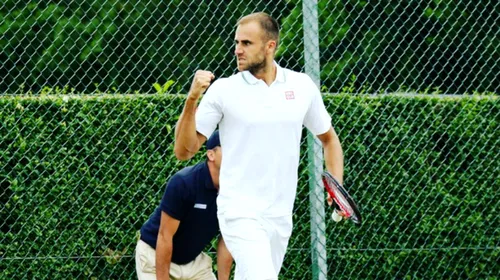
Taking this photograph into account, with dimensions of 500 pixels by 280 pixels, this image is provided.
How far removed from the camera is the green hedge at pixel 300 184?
6156mm

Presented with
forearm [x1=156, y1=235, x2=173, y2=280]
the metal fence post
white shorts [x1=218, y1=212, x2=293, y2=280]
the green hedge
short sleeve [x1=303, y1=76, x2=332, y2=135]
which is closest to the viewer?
white shorts [x1=218, y1=212, x2=293, y2=280]

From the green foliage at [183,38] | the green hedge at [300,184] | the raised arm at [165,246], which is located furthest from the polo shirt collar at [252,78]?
the green foliage at [183,38]

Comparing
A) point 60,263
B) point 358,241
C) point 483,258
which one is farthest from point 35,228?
point 483,258

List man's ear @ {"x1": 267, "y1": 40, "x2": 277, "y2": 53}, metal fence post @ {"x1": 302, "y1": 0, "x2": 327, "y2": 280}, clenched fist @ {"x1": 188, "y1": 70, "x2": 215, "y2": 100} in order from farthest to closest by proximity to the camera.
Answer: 1. metal fence post @ {"x1": 302, "y1": 0, "x2": 327, "y2": 280}
2. man's ear @ {"x1": 267, "y1": 40, "x2": 277, "y2": 53}
3. clenched fist @ {"x1": 188, "y1": 70, "x2": 215, "y2": 100}

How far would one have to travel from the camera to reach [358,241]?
6738 mm

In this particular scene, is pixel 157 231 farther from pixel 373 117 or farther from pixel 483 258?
pixel 483 258

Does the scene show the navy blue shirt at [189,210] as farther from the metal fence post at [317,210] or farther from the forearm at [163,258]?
the metal fence post at [317,210]

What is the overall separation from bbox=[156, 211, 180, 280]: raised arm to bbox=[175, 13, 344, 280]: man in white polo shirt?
1.52 ft

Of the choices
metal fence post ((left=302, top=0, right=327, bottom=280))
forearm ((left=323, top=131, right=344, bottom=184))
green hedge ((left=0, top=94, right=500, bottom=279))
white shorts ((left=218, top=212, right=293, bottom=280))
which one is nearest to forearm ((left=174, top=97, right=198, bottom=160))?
white shorts ((left=218, top=212, right=293, bottom=280))

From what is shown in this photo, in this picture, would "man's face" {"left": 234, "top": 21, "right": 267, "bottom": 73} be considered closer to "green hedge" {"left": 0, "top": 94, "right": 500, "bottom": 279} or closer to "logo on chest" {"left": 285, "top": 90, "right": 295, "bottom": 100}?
"logo on chest" {"left": 285, "top": 90, "right": 295, "bottom": 100}

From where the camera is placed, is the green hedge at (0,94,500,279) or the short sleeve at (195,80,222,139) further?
the green hedge at (0,94,500,279)

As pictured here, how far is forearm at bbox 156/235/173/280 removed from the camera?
536 cm

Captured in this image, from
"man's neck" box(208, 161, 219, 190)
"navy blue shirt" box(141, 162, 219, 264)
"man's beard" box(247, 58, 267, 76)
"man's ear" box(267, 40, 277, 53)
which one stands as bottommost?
"navy blue shirt" box(141, 162, 219, 264)

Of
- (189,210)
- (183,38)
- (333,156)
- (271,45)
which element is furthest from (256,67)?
(183,38)
